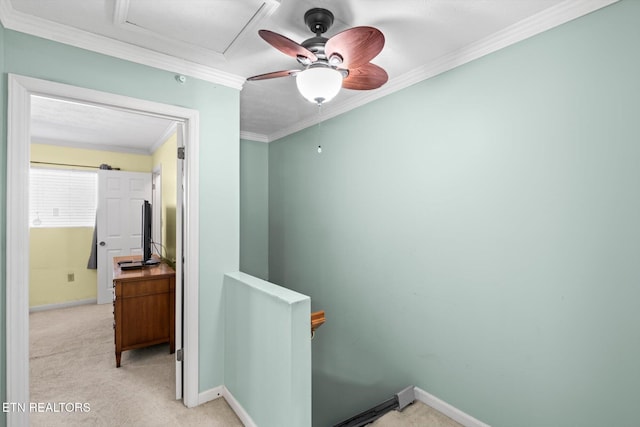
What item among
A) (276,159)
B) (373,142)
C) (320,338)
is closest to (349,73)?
(373,142)

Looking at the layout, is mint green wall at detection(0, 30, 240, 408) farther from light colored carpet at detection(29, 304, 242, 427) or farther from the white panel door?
the white panel door

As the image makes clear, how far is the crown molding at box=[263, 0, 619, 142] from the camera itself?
154 centimetres

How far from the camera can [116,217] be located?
481 cm

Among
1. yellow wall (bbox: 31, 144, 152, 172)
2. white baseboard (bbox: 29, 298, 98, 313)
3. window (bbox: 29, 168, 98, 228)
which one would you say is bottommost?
white baseboard (bbox: 29, 298, 98, 313)

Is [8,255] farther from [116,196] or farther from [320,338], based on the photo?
[116,196]

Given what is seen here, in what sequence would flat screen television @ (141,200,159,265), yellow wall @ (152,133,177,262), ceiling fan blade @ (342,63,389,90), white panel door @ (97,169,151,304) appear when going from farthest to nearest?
white panel door @ (97,169,151,304) < yellow wall @ (152,133,177,262) < flat screen television @ (141,200,159,265) < ceiling fan blade @ (342,63,389,90)

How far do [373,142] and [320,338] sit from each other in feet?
7.08

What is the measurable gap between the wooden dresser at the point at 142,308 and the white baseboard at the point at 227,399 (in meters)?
1.07

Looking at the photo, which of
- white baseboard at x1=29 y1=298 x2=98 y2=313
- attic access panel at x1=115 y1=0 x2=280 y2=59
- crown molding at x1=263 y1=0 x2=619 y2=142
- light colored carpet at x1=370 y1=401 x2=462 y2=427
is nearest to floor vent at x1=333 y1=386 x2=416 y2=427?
light colored carpet at x1=370 y1=401 x2=462 y2=427

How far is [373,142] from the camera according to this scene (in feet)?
8.70

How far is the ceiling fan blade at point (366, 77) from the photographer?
1699 mm

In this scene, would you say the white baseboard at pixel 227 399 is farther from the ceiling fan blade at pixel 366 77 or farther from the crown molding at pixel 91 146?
the crown molding at pixel 91 146

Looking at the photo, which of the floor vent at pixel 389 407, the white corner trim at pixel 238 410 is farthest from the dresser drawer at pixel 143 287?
the floor vent at pixel 389 407

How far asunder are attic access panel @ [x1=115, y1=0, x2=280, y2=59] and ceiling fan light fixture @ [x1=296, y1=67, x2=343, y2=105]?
0.41m
